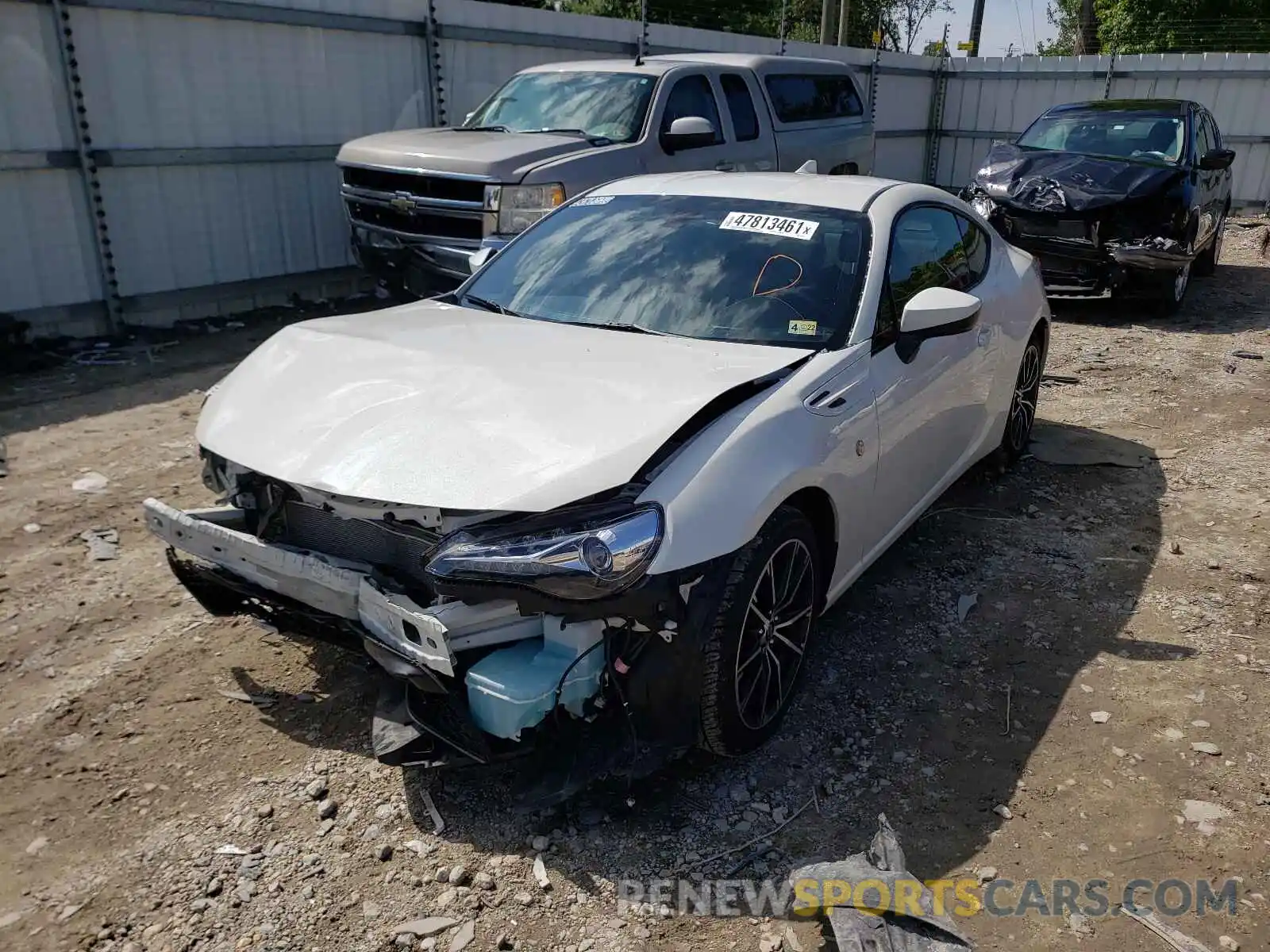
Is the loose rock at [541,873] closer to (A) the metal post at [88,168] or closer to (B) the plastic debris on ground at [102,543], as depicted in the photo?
(B) the plastic debris on ground at [102,543]

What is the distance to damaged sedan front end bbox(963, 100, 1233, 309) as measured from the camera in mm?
9102

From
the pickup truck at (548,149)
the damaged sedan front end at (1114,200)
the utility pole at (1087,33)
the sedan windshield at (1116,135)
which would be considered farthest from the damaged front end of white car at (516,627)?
the utility pole at (1087,33)

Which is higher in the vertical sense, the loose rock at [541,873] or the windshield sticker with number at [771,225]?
the windshield sticker with number at [771,225]

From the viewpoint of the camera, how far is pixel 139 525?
487 cm

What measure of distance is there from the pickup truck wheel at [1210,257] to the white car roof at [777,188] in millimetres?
8289

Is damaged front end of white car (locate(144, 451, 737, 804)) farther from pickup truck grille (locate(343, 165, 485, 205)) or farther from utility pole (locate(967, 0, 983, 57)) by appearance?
utility pole (locate(967, 0, 983, 57))

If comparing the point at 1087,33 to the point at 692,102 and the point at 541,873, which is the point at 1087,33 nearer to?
the point at 692,102

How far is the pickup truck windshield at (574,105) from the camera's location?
329 inches

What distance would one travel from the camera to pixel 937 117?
62.6 ft

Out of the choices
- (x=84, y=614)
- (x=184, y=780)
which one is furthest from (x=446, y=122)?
(x=184, y=780)

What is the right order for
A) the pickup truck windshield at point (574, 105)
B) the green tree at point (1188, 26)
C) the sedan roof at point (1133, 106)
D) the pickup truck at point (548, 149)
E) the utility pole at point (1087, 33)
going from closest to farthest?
the pickup truck at point (548, 149)
the pickup truck windshield at point (574, 105)
the sedan roof at point (1133, 106)
the green tree at point (1188, 26)
the utility pole at point (1087, 33)

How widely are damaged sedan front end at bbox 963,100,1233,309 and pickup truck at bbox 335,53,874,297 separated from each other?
1.99 metres

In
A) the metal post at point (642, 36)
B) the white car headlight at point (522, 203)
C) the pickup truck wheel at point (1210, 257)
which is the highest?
Answer: the metal post at point (642, 36)

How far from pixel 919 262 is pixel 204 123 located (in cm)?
712
